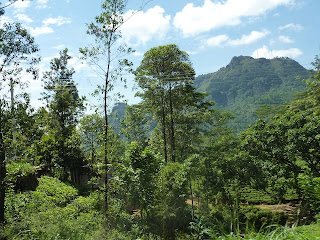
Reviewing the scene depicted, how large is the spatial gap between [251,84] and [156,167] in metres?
99.4

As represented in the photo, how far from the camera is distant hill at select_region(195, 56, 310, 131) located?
7894 cm

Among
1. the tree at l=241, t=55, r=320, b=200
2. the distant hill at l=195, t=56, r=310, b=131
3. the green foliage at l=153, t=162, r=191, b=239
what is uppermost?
the distant hill at l=195, t=56, r=310, b=131

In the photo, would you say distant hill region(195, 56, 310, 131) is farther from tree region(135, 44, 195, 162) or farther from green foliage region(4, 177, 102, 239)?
green foliage region(4, 177, 102, 239)

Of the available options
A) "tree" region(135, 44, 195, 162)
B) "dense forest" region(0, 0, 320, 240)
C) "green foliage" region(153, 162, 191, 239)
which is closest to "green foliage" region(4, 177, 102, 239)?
"dense forest" region(0, 0, 320, 240)

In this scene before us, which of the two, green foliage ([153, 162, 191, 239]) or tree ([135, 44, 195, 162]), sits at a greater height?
tree ([135, 44, 195, 162])

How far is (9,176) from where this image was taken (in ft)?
24.9

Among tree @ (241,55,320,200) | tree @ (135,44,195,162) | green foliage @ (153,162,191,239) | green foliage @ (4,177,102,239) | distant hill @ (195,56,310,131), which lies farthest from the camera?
distant hill @ (195,56,310,131)

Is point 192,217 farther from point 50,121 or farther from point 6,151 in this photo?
point 50,121

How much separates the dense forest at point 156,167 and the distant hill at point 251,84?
159ft

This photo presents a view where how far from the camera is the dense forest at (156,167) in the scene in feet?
23.1

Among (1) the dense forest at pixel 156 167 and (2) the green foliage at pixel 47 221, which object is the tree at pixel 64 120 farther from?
(2) the green foliage at pixel 47 221

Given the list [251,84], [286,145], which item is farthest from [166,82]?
[251,84]

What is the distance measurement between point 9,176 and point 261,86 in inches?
3941

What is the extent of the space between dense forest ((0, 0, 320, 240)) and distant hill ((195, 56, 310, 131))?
1909 inches
